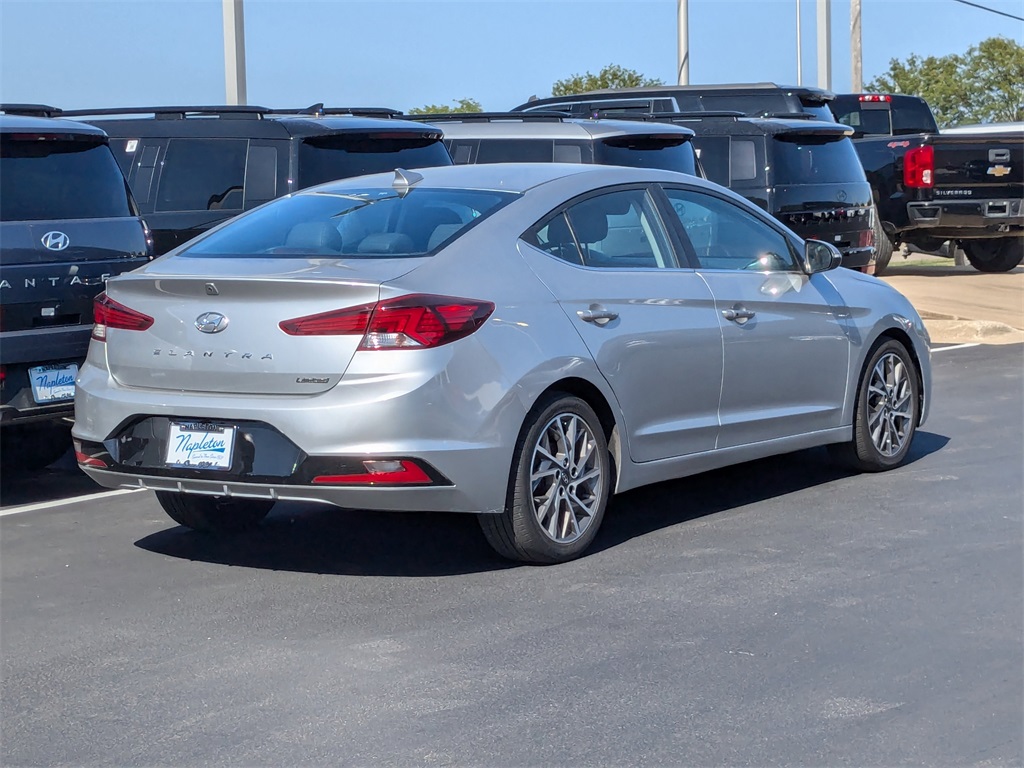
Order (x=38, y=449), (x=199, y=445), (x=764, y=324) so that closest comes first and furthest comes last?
(x=199, y=445) → (x=764, y=324) → (x=38, y=449)

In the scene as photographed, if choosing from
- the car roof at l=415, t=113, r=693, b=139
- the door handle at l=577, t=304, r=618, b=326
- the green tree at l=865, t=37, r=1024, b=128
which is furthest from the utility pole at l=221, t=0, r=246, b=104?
the green tree at l=865, t=37, r=1024, b=128

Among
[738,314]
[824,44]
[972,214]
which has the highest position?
[824,44]

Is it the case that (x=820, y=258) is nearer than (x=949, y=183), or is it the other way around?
(x=820, y=258)

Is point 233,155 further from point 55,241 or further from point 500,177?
point 500,177

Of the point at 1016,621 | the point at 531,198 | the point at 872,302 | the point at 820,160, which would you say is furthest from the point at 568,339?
the point at 820,160

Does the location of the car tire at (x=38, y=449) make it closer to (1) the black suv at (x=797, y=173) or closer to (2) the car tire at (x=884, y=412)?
(2) the car tire at (x=884, y=412)

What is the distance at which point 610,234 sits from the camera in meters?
6.76

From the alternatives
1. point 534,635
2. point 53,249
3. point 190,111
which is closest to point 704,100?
point 190,111

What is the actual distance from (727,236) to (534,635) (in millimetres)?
2947

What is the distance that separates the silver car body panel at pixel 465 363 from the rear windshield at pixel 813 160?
295 inches

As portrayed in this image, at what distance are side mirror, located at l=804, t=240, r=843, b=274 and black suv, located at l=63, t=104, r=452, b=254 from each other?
3.45 meters

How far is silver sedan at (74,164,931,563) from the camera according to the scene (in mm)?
5629

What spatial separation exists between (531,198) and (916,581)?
2.25m

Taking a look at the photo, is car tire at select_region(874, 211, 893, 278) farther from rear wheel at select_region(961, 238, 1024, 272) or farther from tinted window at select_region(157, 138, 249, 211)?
tinted window at select_region(157, 138, 249, 211)
